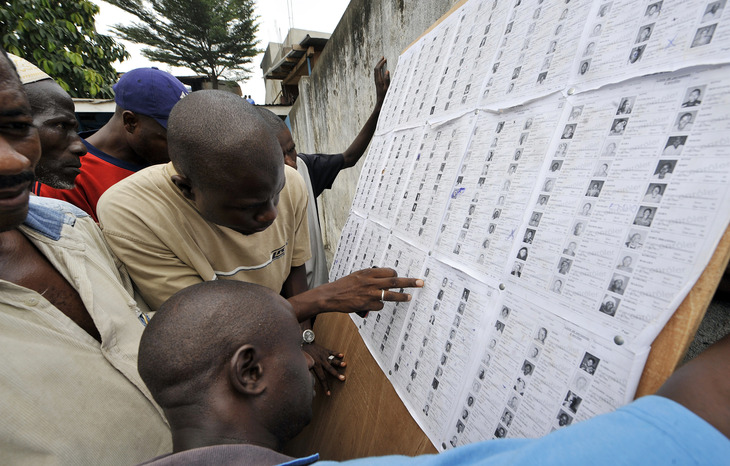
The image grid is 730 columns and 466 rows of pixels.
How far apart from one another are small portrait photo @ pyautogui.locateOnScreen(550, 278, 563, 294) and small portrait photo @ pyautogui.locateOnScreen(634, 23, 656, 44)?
423 millimetres

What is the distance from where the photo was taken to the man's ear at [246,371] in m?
0.76

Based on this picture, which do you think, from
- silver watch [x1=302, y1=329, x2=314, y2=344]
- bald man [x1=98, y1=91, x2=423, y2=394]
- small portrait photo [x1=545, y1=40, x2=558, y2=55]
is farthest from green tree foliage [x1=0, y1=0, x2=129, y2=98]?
small portrait photo [x1=545, y1=40, x2=558, y2=55]

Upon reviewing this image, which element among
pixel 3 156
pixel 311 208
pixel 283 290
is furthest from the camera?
pixel 311 208

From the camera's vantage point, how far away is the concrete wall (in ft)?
7.65

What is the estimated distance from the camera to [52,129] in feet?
5.01

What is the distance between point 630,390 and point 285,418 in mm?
693

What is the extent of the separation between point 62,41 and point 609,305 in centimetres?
603

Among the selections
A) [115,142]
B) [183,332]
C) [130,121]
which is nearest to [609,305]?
[183,332]

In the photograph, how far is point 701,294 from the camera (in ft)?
1.47

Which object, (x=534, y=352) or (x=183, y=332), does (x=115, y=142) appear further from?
(x=534, y=352)

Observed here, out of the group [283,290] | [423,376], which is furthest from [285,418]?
[283,290]

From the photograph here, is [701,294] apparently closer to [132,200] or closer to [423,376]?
[423,376]

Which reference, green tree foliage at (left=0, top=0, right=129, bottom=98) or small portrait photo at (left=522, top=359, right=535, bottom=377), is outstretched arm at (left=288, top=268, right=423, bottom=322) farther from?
green tree foliage at (left=0, top=0, right=129, bottom=98)

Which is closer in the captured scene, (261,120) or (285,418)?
(285,418)
